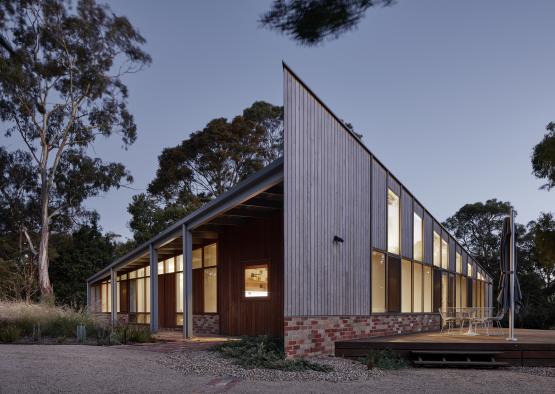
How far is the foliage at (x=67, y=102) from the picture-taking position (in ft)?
75.4

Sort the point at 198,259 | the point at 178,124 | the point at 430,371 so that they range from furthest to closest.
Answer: the point at 178,124 → the point at 198,259 → the point at 430,371

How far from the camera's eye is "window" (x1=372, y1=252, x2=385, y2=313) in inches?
460

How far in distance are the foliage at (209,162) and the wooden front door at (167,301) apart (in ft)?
33.1

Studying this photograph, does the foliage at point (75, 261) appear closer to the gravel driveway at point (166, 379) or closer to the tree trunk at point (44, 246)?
the tree trunk at point (44, 246)

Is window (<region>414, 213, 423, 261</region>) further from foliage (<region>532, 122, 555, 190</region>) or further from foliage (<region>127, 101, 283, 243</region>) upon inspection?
foliage (<region>127, 101, 283, 243</region>)

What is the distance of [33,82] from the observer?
2345 cm

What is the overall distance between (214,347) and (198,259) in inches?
225

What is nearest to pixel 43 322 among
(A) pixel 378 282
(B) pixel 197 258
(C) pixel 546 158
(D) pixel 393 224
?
(B) pixel 197 258

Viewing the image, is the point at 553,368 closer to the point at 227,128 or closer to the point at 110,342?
the point at 110,342

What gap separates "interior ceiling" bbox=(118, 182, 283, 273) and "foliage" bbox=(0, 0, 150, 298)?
36.6 ft

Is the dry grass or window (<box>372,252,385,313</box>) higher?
window (<box>372,252,385,313</box>)

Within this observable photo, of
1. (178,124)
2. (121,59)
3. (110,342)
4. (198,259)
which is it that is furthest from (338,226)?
(178,124)

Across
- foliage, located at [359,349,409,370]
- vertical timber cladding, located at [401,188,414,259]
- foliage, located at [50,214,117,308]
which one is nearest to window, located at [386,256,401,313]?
vertical timber cladding, located at [401,188,414,259]

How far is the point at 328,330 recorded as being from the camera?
9.70m
